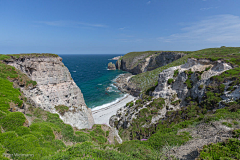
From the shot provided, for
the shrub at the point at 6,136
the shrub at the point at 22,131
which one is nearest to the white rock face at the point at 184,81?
the shrub at the point at 22,131

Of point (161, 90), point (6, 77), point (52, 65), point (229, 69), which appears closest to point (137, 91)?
point (161, 90)

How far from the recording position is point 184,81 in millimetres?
26750

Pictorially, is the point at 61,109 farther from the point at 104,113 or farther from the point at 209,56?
the point at 209,56

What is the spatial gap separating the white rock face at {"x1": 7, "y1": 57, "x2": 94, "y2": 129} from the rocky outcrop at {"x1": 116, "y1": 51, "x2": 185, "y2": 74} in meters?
77.2

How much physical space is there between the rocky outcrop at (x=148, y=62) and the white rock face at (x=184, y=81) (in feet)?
188

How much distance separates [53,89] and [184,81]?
28929 mm

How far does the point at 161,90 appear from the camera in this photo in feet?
95.7

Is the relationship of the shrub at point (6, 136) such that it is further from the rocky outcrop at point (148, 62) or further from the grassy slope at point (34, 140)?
the rocky outcrop at point (148, 62)

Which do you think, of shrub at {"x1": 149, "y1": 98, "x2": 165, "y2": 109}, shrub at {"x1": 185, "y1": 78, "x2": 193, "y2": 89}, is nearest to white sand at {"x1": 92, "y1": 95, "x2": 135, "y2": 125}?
shrub at {"x1": 149, "y1": 98, "x2": 165, "y2": 109}

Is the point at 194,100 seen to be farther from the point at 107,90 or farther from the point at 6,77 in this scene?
the point at 107,90

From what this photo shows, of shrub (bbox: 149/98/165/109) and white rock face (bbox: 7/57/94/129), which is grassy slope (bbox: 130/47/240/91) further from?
white rock face (bbox: 7/57/94/129)

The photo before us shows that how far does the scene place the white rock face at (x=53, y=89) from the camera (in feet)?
64.1

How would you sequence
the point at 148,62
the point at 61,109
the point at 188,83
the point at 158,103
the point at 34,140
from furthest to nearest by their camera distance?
the point at 148,62 → the point at 158,103 → the point at 188,83 → the point at 61,109 → the point at 34,140

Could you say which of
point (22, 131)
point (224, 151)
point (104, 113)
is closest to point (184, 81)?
point (224, 151)
